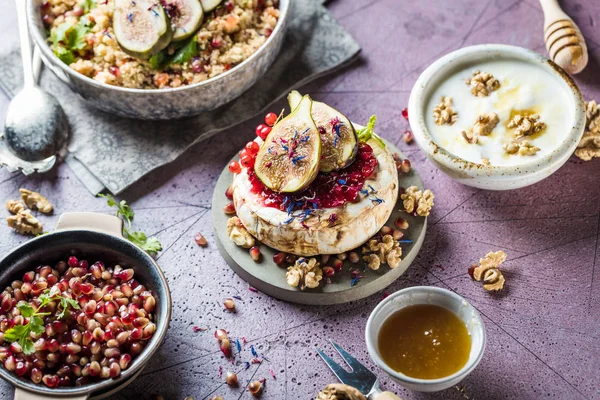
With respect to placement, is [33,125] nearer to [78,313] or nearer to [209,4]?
[209,4]

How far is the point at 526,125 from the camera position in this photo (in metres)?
3.68

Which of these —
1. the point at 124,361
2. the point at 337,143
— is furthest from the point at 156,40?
the point at 124,361

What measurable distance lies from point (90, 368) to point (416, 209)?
1.71m

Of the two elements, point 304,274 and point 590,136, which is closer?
point 304,274

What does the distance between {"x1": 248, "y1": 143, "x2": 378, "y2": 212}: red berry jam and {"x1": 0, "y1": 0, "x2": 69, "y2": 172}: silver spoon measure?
1.30 m

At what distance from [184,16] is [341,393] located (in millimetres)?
2155

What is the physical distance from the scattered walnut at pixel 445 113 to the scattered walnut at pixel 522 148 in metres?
0.32

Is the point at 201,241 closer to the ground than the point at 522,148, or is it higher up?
closer to the ground

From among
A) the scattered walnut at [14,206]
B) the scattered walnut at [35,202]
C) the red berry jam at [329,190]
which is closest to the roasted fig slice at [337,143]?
the red berry jam at [329,190]

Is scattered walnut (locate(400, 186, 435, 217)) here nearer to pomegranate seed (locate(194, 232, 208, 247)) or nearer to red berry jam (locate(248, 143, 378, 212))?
red berry jam (locate(248, 143, 378, 212))

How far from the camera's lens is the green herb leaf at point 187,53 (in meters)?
3.95

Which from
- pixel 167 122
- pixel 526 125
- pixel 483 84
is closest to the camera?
pixel 526 125

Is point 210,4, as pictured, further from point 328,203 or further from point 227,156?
point 328,203

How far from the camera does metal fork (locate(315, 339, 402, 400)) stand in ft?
10.5
